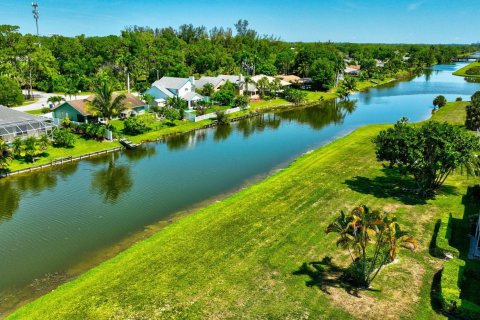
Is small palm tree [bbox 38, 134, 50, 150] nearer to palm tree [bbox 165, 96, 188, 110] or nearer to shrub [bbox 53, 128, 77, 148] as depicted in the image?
shrub [bbox 53, 128, 77, 148]

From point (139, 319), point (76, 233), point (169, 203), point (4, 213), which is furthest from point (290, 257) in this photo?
point (4, 213)

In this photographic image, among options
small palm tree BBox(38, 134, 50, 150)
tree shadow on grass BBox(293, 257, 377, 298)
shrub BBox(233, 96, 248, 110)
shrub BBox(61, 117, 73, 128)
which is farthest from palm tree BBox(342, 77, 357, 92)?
tree shadow on grass BBox(293, 257, 377, 298)

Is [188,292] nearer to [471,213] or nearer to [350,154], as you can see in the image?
[471,213]

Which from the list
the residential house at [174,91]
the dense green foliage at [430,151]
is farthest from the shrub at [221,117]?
the dense green foliage at [430,151]

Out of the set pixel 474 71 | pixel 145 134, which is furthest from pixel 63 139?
pixel 474 71

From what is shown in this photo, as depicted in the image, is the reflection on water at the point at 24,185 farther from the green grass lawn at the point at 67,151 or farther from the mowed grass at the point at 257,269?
the mowed grass at the point at 257,269

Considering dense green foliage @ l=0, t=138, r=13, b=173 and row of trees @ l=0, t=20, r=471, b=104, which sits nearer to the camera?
dense green foliage @ l=0, t=138, r=13, b=173
